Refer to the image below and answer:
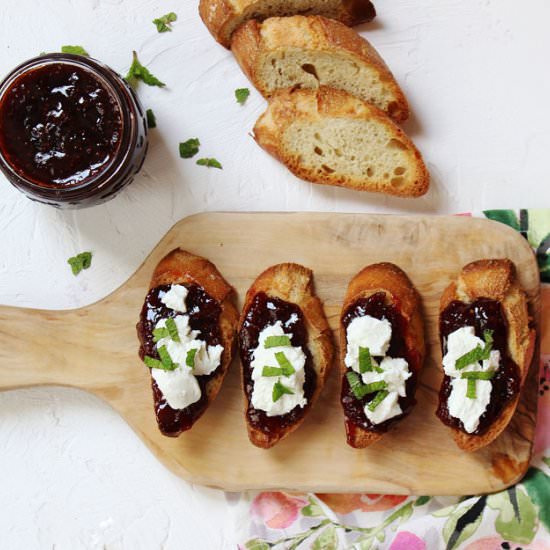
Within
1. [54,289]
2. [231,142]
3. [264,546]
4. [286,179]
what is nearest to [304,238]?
[286,179]

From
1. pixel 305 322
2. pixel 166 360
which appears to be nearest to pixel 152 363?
pixel 166 360

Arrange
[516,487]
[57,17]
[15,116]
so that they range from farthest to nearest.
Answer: [57,17]
[516,487]
[15,116]

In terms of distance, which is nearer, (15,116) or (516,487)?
(15,116)

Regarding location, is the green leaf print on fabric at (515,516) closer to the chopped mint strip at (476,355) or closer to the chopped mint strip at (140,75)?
the chopped mint strip at (476,355)

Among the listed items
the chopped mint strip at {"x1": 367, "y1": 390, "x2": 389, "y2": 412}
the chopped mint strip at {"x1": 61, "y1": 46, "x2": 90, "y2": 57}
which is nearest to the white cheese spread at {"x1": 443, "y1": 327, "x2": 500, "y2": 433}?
the chopped mint strip at {"x1": 367, "y1": 390, "x2": 389, "y2": 412}

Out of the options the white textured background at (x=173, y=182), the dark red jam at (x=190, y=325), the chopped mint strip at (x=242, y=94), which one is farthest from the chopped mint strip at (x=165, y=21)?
the dark red jam at (x=190, y=325)

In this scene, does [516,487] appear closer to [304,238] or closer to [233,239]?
[304,238]
